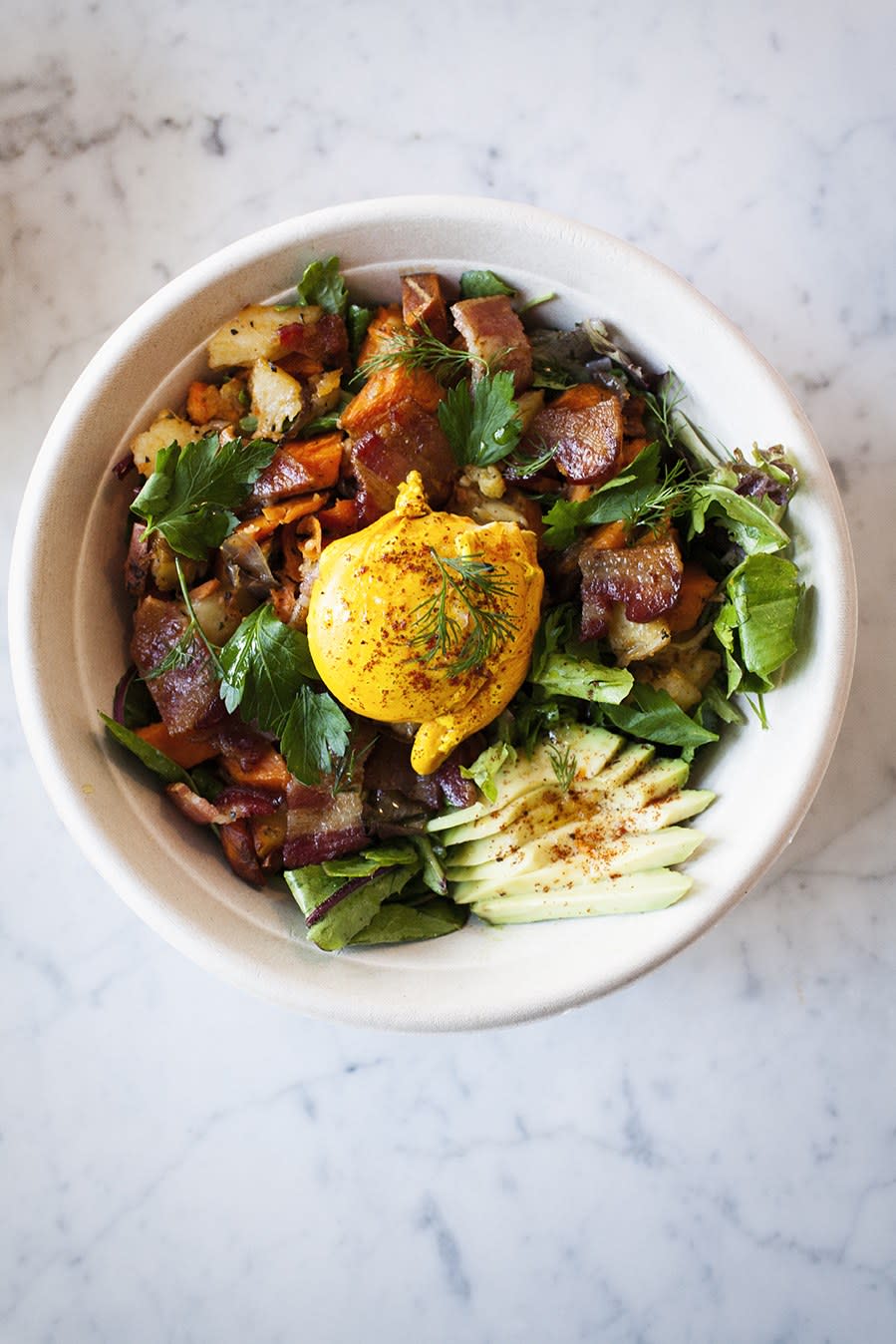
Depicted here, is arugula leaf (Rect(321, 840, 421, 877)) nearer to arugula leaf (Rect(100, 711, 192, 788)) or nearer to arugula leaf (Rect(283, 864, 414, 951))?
arugula leaf (Rect(283, 864, 414, 951))

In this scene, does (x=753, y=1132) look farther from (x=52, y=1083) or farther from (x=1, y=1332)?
(x=1, y=1332)

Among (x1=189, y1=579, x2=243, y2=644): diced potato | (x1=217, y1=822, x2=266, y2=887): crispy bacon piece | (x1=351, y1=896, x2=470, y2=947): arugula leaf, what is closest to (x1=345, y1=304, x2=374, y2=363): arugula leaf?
(x1=189, y1=579, x2=243, y2=644): diced potato

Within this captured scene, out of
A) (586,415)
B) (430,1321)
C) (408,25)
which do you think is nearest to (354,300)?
(586,415)

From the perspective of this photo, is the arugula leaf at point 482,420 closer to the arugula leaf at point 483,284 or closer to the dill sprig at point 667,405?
the arugula leaf at point 483,284

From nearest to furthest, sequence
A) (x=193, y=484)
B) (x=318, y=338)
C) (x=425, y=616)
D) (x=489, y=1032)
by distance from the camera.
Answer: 1. (x=425, y=616)
2. (x=193, y=484)
3. (x=318, y=338)
4. (x=489, y=1032)

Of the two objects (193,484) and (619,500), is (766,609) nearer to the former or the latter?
(619,500)

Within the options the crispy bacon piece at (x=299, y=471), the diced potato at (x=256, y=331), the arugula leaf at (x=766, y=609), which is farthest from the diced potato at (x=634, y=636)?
the diced potato at (x=256, y=331)

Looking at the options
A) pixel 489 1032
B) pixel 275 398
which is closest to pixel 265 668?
pixel 275 398
